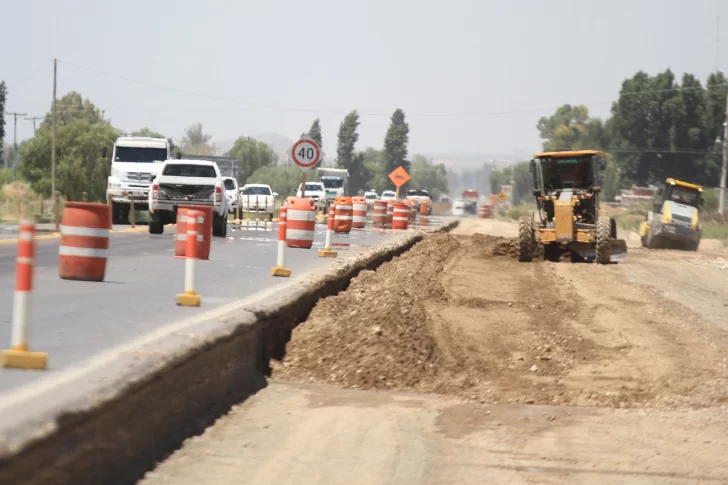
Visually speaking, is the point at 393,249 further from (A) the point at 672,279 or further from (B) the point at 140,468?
(B) the point at 140,468

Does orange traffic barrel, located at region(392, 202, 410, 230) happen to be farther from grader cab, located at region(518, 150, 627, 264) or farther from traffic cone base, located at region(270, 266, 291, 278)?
traffic cone base, located at region(270, 266, 291, 278)

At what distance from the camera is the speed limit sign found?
24.3 m

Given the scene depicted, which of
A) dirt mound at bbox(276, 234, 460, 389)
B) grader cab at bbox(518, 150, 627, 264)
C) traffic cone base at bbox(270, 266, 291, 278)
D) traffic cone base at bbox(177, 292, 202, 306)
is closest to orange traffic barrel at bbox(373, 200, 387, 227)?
grader cab at bbox(518, 150, 627, 264)

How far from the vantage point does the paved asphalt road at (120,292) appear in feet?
28.7

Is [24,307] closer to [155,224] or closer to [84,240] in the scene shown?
[84,240]

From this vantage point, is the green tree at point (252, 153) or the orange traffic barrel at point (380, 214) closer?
the orange traffic barrel at point (380, 214)

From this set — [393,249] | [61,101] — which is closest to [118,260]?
[393,249]

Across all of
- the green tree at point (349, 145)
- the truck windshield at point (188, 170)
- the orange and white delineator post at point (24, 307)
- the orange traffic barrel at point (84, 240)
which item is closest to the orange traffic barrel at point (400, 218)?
the truck windshield at point (188, 170)

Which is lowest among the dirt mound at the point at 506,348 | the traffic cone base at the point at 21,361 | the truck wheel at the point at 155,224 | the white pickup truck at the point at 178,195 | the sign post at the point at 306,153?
the dirt mound at the point at 506,348

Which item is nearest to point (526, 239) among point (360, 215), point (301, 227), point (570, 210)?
point (570, 210)

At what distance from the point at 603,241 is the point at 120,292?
15.8 meters

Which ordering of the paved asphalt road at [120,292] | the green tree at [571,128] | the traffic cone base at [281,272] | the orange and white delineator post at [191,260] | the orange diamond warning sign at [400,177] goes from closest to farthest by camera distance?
the paved asphalt road at [120,292] → the orange and white delineator post at [191,260] → the traffic cone base at [281,272] → the orange diamond warning sign at [400,177] → the green tree at [571,128]

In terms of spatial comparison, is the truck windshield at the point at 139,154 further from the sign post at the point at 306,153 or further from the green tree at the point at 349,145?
the green tree at the point at 349,145

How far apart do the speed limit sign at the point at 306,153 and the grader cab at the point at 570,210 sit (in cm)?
564
